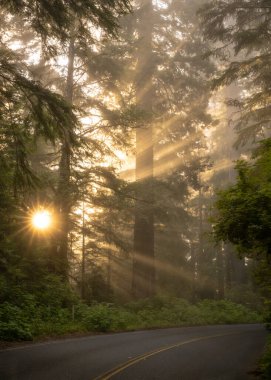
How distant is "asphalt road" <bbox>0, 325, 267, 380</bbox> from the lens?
916cm

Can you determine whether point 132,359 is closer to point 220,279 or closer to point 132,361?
point 132,361

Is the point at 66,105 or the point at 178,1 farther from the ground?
the point at 178,1

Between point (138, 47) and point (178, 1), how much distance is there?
7.19 m

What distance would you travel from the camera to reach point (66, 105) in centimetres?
1069

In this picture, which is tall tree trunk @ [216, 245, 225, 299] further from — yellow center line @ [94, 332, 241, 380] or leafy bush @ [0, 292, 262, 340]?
yellow center line @ [94, 332, 241, 380]

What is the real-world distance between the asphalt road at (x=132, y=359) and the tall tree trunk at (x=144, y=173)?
8.69 metres

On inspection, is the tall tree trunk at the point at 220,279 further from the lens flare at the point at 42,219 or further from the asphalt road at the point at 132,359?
the lens flare at the point at 42,219

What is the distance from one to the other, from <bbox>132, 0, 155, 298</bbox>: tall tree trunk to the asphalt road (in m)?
8.69

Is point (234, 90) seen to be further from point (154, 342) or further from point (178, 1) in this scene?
point (154, 342)

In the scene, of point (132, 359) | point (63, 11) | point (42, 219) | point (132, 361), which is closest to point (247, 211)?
point (132, 361)

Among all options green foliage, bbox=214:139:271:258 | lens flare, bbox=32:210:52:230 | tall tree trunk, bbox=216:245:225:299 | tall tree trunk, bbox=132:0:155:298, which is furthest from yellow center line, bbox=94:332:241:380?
tall tree trunk, bbox=216:245:225:299

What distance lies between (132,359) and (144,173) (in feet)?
56.9

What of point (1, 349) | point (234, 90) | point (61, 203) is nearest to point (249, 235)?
point (1, 349)

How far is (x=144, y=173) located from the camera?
27688 mm
